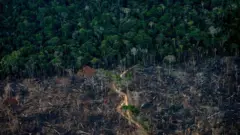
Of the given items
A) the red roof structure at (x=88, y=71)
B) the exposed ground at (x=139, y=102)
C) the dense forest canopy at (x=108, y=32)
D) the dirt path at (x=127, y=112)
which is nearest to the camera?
the dirt path at (x=127, y=112)

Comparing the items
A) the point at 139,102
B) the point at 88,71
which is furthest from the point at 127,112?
the point at 88,71

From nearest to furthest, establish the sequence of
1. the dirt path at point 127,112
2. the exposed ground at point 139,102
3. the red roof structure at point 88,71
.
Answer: the dirt path at point 127,112
the exposed ground at point 139,102
the red roof structure at point 88,71

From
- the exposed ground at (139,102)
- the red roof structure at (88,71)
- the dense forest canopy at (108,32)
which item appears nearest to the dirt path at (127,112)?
the exposed ground at (139,102)

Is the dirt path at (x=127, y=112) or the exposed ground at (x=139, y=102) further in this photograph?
the exposed ground at (x=139, y=102)

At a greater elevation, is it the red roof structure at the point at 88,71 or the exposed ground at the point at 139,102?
the red roof structure at the point at 88,71

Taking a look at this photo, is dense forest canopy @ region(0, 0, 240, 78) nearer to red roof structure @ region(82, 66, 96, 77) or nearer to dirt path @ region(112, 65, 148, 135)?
red roof structure @ region(82, 66, 96, 77)

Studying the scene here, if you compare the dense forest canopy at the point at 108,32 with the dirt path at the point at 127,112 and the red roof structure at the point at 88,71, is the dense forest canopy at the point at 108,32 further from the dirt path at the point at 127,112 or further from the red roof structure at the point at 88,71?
the dirt path at the point at 127,112

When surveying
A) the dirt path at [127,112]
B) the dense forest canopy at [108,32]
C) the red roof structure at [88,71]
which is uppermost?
the dense forest canopy at [108,32]
